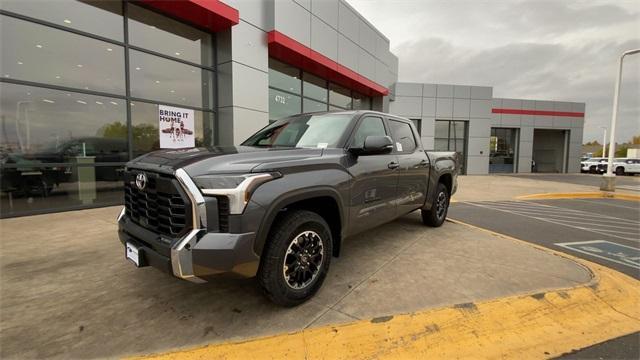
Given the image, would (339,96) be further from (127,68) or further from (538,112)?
(538,112)

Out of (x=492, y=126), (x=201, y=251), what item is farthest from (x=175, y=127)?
(x=492, y=126)

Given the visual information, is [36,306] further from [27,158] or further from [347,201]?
[27,158]

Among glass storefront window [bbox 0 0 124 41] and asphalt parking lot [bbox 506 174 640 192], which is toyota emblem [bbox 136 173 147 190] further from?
asphalt parking lot [bbox 506 174 640 192]

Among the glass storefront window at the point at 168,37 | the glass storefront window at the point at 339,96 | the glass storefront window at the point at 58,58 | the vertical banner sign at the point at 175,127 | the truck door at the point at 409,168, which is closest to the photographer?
the truck door at the point at 409,168

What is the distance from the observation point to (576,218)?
24.7ft

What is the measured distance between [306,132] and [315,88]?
32.6 feet

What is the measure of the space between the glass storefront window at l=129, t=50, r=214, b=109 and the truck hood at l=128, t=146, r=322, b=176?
244 inches

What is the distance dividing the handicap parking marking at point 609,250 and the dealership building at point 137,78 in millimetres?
6600

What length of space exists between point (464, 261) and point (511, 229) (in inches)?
116

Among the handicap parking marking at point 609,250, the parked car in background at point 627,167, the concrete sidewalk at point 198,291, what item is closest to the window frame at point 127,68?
the concrete sidewalk at point 198,291

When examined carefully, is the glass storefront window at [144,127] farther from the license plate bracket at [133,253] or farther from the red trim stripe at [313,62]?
the license plate bracket at [133,253]

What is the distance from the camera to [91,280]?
3.19 metres

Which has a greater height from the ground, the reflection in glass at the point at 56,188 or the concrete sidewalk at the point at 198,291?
the reflection in glass at the point at 56,188

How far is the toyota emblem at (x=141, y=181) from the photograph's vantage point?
8.40 feet
